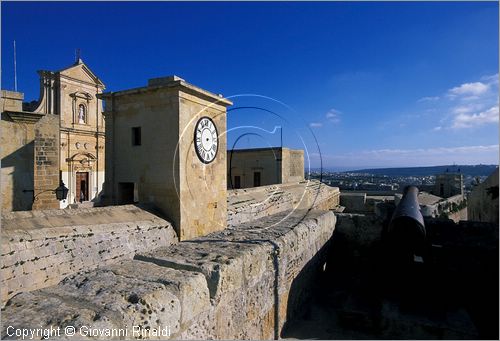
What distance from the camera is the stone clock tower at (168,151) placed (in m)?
6.43

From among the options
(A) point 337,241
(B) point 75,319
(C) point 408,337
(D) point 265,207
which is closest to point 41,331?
(B) point 75,319

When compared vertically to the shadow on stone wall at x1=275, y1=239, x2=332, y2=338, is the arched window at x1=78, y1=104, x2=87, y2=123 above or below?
above

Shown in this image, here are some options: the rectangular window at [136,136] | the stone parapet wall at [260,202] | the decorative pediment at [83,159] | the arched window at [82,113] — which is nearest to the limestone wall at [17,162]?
the rectangular window at [136,136]

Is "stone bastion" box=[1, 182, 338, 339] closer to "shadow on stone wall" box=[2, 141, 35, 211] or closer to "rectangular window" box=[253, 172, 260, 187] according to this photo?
"shadow on stone wall" box=[2, 141, 35, 211]

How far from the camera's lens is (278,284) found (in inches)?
192

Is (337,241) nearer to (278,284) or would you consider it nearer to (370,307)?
(370,307)

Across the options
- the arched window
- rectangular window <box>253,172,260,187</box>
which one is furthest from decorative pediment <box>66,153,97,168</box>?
rectangular window <box>253,172,260,187</box>

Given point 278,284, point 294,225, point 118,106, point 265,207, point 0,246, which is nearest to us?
point 0,246

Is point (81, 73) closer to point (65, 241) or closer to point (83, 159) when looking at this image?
point (83, 159)

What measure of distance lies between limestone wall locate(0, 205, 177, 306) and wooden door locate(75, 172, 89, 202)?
16.5m

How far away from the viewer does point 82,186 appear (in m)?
20.2

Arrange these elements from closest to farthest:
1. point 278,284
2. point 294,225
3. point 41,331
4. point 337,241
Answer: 1. point 41,331
2. point 278,284
3. point 294,225
4. point 337,241

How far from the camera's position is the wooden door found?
1983 cm

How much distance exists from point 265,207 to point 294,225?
5487 millimetres
